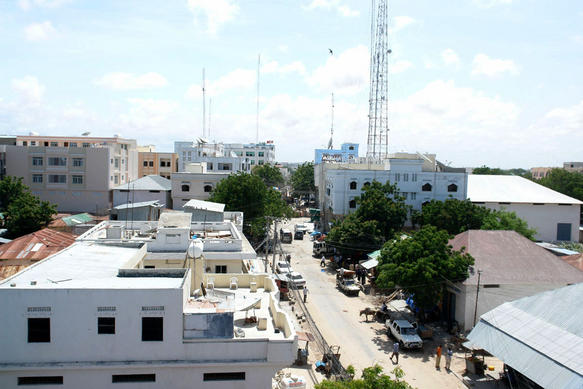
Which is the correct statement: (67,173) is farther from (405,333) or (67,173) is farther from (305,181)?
(305,181)

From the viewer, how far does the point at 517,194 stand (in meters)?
49.4

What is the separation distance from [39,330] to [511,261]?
2307 centimetres

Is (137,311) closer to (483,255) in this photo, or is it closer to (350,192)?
(483,255)

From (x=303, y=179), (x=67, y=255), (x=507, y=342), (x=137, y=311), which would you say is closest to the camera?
(x=137, y=311)

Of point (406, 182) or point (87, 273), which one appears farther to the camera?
point (406, 182)

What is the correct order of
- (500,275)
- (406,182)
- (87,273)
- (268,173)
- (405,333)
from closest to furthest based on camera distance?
(87,273) < (405,333) < (500,275) < (406,182) < (268,173)

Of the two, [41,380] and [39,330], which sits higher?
[39,330]

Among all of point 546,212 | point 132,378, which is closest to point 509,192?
point 546,212

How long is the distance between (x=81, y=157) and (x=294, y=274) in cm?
2947

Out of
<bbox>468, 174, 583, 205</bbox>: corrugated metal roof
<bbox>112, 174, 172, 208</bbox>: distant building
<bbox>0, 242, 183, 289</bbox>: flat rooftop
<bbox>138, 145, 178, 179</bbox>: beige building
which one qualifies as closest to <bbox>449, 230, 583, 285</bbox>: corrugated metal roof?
<bbox>0, 242, 183, 289</bbox>: flat rooftop

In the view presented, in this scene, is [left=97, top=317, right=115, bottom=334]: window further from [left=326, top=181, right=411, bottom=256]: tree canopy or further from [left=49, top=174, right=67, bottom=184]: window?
[left=49, top=174, right=67, bottom=184]: window

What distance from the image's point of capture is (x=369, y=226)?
3659 centimetres

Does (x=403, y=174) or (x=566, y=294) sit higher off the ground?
(x=403, y=174)

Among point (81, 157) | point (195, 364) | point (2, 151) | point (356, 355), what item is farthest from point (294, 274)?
point (2, 151)
